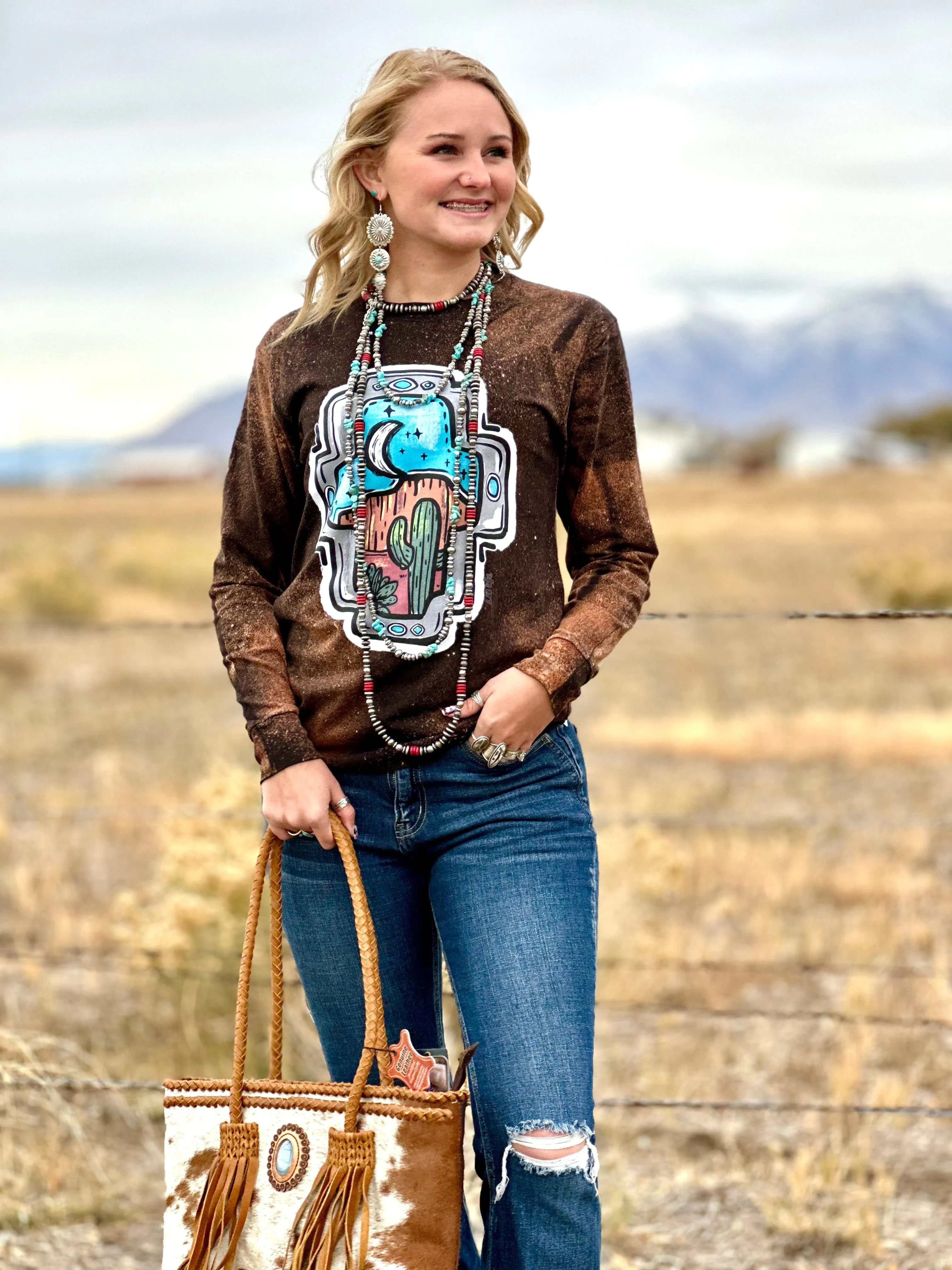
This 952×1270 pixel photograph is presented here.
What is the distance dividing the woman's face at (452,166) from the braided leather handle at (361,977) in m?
0.86

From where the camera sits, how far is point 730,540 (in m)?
31.0

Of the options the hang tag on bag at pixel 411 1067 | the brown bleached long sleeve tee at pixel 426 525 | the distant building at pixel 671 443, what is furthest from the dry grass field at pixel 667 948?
the distant building at pixel 671 443

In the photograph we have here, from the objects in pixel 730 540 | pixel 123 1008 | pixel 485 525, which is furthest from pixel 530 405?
pixel 730 540

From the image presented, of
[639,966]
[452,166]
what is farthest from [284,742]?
[639,966]

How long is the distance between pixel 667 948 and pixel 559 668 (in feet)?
11.5

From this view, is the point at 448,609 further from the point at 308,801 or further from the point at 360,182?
the point at 360,182

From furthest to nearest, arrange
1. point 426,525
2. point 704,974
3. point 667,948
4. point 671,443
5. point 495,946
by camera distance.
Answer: point 671,443 < point 667,948 < point 704,974 < point 426,525 < point 495,946

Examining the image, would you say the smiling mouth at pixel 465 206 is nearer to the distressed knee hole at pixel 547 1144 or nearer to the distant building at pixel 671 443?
the distressed knee hole at pixel 547 1144

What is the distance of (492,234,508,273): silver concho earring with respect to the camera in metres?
2.15

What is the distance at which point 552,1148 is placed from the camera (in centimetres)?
184

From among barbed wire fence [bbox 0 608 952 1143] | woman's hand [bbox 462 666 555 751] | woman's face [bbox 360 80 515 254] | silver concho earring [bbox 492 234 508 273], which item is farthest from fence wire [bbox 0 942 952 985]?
woman's face [bbox 360 80 515 254]

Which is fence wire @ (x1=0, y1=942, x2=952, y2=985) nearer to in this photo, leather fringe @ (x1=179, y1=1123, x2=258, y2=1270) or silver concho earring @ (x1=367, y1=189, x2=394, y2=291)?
leather fringe @ (x1=179, y1=1123, x2=258, y2=1270)

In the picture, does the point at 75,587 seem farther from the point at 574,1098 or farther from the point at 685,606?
the point at 574,1098

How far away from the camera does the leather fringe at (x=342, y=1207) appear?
1.77 meters
